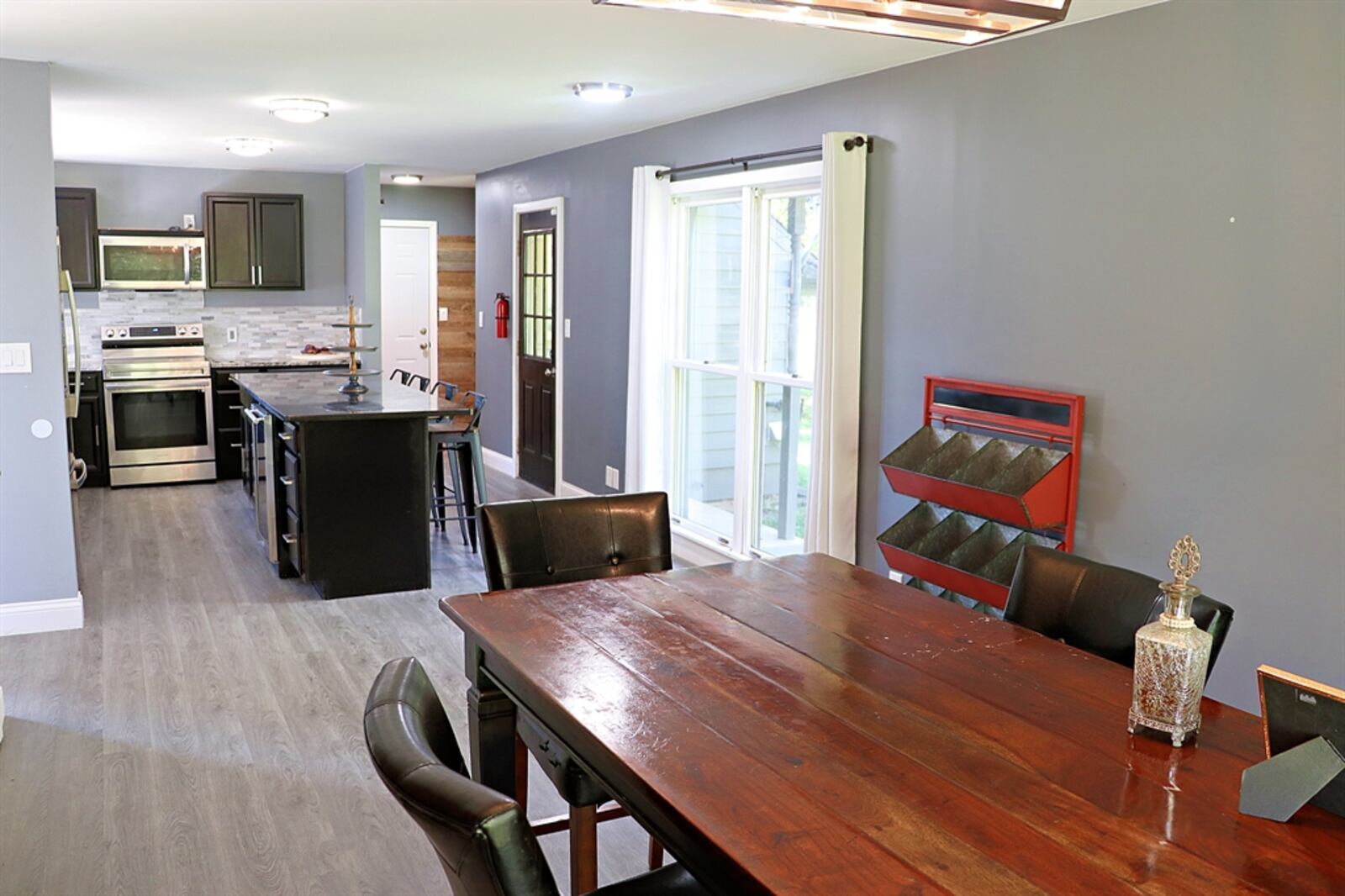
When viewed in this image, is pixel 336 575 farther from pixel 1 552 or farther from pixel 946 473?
pixel 946 473

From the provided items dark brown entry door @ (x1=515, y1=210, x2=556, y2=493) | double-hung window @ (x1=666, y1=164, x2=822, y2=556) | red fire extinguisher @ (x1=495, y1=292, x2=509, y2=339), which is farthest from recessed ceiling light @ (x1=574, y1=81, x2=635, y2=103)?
red fire extinguisher @ (x1=495, y1=292, x2=509, y2=339)

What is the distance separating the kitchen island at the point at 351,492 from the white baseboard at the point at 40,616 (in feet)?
3.24

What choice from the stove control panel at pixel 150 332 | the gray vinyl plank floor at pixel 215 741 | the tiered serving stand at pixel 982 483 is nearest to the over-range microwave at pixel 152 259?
the stove control panel at pixel 150 332

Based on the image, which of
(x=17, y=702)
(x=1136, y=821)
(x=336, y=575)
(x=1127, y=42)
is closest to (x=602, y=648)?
(x=1136, y=821)

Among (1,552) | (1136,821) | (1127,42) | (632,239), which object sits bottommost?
(1,552)

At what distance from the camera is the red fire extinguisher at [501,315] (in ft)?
28.5

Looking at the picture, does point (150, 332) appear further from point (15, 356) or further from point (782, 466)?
point (782, 466)

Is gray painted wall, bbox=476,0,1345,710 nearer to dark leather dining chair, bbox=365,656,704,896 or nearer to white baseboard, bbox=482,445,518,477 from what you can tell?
dark leather dining chair, bbox=365,656,704,896

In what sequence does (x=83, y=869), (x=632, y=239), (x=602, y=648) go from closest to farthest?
(x=602, y=648) < (x=83, y=869) < (x=632, y=239)

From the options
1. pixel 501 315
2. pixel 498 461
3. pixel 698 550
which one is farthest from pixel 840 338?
pixel 498 461

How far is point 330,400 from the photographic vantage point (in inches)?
227

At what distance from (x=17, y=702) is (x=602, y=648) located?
116 inches

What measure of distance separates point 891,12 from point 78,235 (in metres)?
7.99

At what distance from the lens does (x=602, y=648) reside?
2.19 metres
